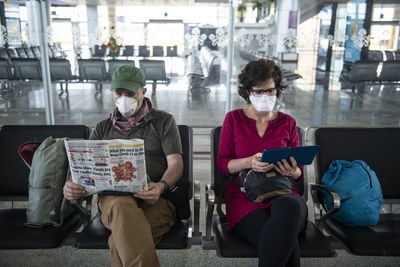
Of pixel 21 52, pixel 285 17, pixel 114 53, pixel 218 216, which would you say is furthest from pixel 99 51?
pixel 218 216

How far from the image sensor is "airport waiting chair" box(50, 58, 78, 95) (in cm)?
481

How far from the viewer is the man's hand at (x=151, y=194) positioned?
1.77 m

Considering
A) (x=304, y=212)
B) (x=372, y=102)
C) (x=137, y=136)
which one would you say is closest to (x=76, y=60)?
(x=137, y=136)

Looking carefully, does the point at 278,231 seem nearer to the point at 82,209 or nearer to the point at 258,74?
the point at 258,74

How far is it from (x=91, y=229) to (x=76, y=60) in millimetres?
3391

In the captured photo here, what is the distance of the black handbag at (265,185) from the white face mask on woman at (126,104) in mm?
758

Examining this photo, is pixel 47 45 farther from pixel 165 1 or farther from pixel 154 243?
pixel 154 243

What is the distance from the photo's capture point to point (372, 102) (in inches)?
211

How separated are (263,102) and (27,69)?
3980 mm

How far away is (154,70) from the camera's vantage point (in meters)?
4.81

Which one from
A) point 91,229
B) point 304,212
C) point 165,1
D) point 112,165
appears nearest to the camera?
point 112,165

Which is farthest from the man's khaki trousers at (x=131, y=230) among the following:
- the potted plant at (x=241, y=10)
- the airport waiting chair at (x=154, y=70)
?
the potted plant at (x=241, y=10)

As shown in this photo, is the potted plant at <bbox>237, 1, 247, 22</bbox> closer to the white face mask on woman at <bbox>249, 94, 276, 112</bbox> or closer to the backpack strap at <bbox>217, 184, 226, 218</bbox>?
the white face mask on woman at <bbox>249, 94, 276, 112</bbox>

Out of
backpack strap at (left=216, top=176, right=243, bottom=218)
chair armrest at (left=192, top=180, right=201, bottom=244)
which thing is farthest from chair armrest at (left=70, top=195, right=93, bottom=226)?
backpack strap at (left=216, top=176, right=243, bottom=218)
